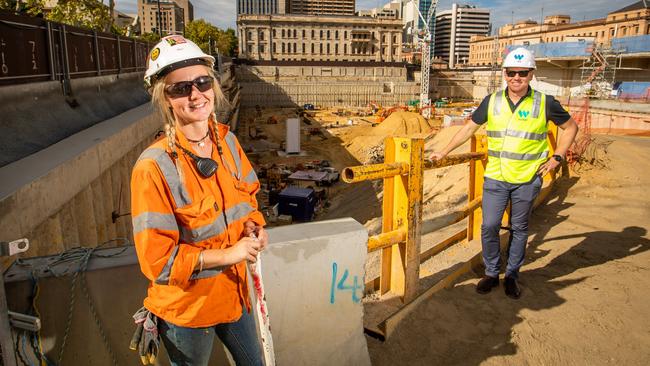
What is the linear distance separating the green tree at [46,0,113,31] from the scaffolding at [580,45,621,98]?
3403 cm

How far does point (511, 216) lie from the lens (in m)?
4.34

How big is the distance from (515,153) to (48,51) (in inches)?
307

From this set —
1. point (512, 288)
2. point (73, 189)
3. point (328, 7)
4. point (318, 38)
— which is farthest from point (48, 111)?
point (328, 7)

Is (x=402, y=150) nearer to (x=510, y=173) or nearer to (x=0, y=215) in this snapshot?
(x=510, y=173)

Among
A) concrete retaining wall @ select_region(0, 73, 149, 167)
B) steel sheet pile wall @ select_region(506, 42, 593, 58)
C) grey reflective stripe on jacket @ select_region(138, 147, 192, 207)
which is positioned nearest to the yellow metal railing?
grey reflective stripe on jacket @ select_region(138, 147, 192, 207)

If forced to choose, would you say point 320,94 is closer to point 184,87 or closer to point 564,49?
point 564,49

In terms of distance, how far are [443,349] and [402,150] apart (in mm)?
1655

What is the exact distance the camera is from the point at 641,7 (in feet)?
222

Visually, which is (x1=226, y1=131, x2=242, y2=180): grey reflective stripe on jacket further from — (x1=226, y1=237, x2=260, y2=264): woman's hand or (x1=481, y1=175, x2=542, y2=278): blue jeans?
(x1=481, y1=175, x2=542, y2=278): blue jeans

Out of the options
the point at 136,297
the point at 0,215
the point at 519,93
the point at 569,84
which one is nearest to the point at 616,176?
the point at 519,93

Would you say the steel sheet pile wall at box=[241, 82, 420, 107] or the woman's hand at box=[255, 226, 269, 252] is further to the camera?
the steel sheet pile wall at box=[241, 82, 420, 107]

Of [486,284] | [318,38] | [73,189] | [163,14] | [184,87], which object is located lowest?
[486,284]

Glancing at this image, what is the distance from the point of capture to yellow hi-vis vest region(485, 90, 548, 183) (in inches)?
165

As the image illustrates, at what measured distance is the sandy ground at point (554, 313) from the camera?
11.4ft
